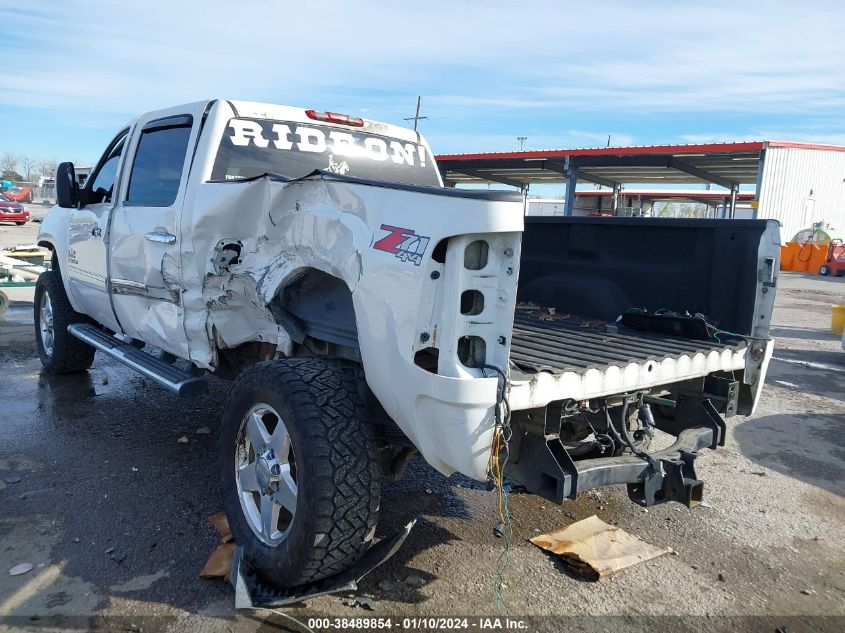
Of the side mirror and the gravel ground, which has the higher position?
the side mirror

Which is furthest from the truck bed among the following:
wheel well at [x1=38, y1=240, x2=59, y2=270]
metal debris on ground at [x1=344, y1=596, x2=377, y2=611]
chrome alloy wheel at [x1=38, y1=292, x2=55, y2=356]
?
chrome alloy wheel at [x1=38, y1=292, x2=55, y2=356]

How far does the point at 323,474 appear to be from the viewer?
106 inches

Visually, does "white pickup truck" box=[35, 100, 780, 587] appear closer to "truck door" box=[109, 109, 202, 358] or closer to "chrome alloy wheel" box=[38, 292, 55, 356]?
"truck door" box=[109, 109, 202, 358]

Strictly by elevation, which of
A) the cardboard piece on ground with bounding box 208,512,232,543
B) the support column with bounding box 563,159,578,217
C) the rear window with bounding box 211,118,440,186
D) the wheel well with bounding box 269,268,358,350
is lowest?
the cardboard piece on ground with bounding box 208,512,232,543

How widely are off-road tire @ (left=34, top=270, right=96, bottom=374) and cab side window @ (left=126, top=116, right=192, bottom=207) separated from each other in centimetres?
178

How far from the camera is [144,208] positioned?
442cm

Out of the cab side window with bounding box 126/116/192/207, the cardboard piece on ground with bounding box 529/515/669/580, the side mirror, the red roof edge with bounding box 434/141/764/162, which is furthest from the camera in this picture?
the red roof edge with bounding box 434/141/764/162

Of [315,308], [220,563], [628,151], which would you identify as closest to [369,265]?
Result: [315,308]

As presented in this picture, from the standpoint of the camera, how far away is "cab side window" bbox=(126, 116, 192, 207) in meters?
4.29

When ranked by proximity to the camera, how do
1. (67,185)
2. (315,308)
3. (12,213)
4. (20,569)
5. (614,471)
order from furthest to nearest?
(12,213) < (67,185) < (315,308) < (20,569) < (614,471)

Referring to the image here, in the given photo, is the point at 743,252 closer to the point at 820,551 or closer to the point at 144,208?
the point at 820,551

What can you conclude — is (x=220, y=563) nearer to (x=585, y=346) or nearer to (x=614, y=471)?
(x=614, y=471)

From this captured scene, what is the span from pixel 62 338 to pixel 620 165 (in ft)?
69.6

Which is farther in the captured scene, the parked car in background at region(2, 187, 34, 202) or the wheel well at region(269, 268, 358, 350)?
the parked car in background at region(2, 187, 34, 202)
